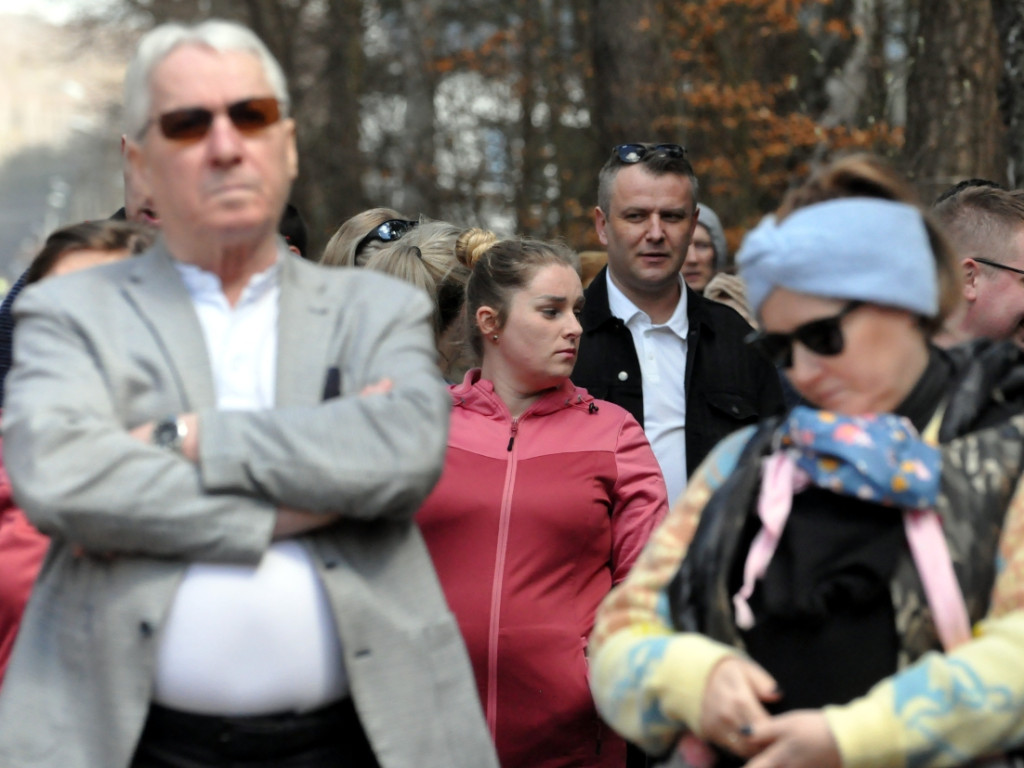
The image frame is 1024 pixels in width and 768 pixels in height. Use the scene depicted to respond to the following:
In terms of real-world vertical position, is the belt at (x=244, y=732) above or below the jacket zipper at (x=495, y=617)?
above

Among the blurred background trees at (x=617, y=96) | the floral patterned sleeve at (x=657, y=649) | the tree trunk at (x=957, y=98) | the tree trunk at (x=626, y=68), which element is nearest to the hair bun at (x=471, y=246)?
the floral patterned sleeve at (x=657, y=649)

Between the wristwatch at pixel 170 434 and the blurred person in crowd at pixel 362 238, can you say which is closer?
the wristwatch at pixel 170 434

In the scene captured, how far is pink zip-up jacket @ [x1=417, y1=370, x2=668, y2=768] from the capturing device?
4461 millimetres

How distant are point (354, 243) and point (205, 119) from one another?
8.72ft

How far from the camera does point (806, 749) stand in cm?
267

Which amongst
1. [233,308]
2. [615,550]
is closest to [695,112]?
[615,550]

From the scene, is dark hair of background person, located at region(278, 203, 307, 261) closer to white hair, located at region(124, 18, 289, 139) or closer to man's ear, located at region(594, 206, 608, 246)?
man's ear, located at region(594, 206, 608, 246)

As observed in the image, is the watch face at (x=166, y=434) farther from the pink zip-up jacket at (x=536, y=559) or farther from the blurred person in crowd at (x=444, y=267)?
the blurred person in crowd at (x=444, y=267)

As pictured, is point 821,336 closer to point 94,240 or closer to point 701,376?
point 94,240

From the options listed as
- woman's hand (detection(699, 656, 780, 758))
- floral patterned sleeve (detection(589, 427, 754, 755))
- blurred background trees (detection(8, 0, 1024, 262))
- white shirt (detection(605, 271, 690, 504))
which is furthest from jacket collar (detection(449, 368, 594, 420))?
blurred background trees (detection(8, 0, 1024, 262))

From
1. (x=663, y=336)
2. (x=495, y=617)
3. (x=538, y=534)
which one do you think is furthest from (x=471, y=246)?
(x=495, y=617)

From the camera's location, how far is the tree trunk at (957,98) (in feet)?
26.3

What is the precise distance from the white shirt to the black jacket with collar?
35 millimetres

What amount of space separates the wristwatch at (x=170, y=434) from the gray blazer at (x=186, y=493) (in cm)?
2
